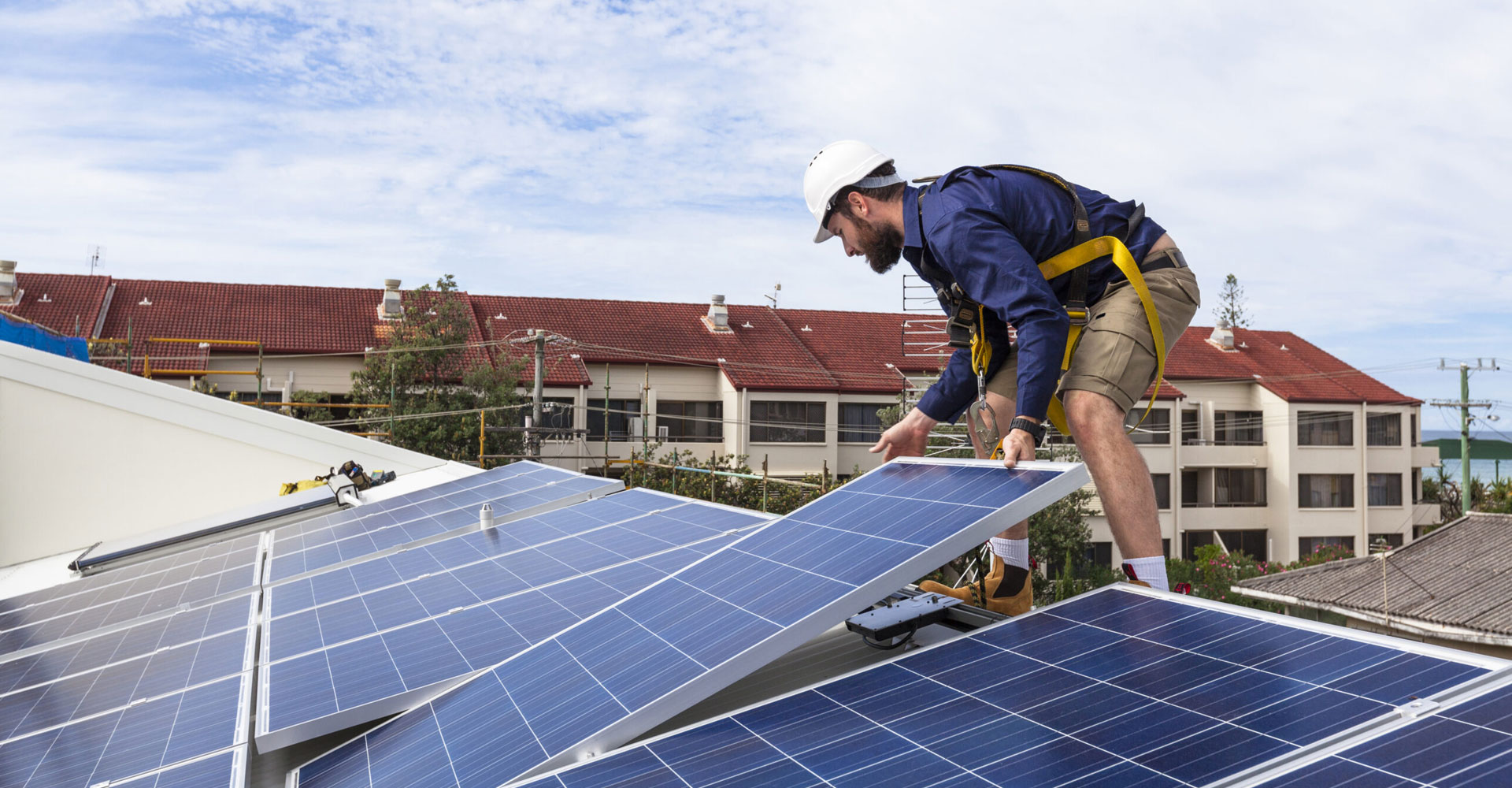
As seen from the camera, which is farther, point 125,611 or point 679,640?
point 125,611

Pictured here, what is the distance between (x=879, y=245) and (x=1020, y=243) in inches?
25.3

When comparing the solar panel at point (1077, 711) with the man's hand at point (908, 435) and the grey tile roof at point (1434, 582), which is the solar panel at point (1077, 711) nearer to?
the man's hand at point (908, 435)

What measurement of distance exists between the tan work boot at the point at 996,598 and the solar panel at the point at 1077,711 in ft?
4.32

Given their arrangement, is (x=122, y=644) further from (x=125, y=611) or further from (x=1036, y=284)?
(x=1036, y=284)

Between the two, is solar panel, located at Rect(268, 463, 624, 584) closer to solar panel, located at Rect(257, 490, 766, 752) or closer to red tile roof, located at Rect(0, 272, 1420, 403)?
solar panel, located at Rect(257, 490, 766, 752)

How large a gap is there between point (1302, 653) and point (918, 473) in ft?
5.20

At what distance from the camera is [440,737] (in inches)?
103

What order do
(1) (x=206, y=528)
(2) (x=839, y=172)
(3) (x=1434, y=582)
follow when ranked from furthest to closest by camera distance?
(3) (x=1434, y=582)
(1) (x=206, y=528)
(2) (x=839, y=172)

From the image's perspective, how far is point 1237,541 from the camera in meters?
45.8

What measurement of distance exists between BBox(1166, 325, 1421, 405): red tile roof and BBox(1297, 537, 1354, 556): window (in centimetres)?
659

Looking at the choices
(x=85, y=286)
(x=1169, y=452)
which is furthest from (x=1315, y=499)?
(x=85, y=286)

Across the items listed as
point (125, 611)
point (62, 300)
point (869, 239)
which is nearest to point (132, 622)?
point (125, 611)

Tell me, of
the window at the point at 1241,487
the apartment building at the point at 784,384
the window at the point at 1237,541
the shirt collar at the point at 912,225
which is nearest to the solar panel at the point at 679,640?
the shirt collar at the point at 912,225

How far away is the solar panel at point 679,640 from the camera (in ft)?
7.82
